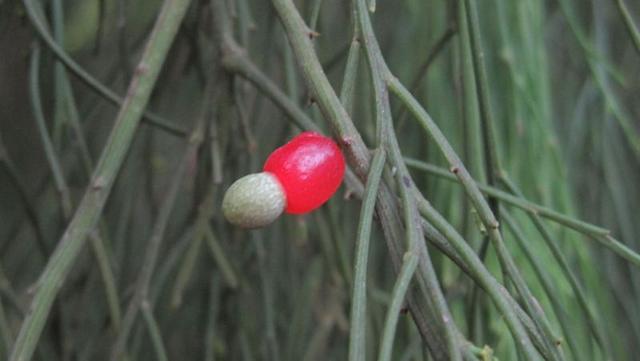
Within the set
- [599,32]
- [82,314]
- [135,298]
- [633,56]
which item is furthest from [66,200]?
[633,56]

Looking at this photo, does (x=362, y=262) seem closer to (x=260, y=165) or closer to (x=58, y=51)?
(x=58, y=51)

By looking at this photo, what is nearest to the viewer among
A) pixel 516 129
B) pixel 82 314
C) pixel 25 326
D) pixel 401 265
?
pixel 401 265

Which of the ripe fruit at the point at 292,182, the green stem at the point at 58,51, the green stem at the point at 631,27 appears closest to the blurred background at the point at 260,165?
the green stem at the point at 58,51

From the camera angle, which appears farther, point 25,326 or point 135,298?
point 135,298

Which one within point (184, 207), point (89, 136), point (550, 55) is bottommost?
point (184, 207)

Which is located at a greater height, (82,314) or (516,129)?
(516,129)

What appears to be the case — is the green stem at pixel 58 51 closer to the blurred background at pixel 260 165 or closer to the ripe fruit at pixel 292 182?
the blurred background at pixel 260 165

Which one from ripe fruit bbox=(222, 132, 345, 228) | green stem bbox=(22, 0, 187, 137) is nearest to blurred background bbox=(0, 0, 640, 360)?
green stem bbox=(22, 0, 187, 137)

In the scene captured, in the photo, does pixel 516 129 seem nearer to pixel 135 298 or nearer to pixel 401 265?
pixel 135 298

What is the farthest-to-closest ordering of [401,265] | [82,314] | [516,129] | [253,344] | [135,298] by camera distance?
1. [253,344]
2. [82,314]
3. [516,129]
4. [135,298]
5. [401,265]
